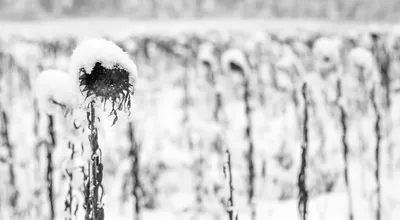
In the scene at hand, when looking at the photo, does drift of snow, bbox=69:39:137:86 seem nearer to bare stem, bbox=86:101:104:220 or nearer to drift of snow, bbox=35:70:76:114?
bare stem, bbox=86:101:104:220

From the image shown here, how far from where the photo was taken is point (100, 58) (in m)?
1.03

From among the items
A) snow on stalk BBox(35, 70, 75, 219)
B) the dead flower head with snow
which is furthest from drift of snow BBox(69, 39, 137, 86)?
snow on stalk BBox(35, 70, 75, 219)

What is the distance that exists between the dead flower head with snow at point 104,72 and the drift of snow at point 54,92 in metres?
0.36

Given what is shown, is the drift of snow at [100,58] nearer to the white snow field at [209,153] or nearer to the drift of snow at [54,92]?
the white snow field at [209,153]

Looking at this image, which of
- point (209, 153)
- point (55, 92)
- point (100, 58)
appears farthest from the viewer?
point (209, 153)

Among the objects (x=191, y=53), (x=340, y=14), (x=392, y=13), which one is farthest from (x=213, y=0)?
(x=191, y=53)

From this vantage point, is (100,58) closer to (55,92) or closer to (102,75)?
(102,75)

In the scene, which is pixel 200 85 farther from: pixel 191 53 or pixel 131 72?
pixel 131 72

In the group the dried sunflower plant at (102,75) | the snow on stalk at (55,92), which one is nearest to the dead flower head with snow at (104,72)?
the dried sunflower plant at (102,75)

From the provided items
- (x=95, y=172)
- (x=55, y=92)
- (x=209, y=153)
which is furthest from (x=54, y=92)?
(x=209, y=153)

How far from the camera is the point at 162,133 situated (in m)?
4.31

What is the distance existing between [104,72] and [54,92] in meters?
0.45

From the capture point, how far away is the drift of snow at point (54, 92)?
4.58 ft

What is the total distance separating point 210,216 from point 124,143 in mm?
1794
